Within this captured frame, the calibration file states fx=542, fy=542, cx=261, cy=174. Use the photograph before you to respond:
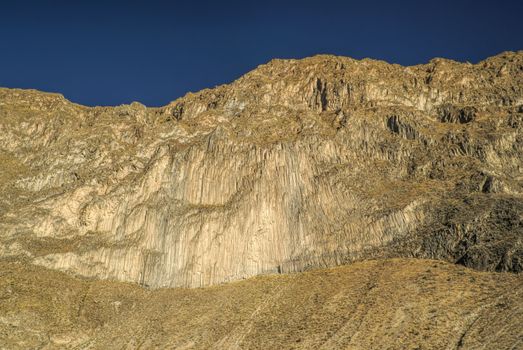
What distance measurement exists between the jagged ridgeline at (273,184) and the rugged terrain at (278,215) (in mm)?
239

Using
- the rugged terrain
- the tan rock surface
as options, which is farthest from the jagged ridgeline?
the tan rock surface

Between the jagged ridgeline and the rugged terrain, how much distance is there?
24 cm

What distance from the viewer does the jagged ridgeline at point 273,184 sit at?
6625 centimetres

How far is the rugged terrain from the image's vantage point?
54.8m

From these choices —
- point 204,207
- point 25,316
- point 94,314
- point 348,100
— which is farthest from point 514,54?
point 25,316

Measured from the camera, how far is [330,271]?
211ft

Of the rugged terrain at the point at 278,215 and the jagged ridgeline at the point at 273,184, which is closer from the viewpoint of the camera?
the rugged terrain at the point at 278,215

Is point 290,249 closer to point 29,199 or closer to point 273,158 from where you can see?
point 273,158

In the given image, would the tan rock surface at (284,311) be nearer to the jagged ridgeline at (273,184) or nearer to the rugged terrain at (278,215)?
the rugged terrain at (278,215)

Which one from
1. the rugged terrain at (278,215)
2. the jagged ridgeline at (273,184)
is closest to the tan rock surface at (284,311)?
the rugged terrain at (278,215)

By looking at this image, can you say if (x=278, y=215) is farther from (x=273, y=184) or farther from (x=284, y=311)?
(x=284, y=311)

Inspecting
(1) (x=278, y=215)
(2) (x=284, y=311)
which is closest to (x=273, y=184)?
(1) (x=278, y=215)

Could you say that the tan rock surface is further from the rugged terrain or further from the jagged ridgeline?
the jagged ridgeline

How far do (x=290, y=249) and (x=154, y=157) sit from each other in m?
24.7
